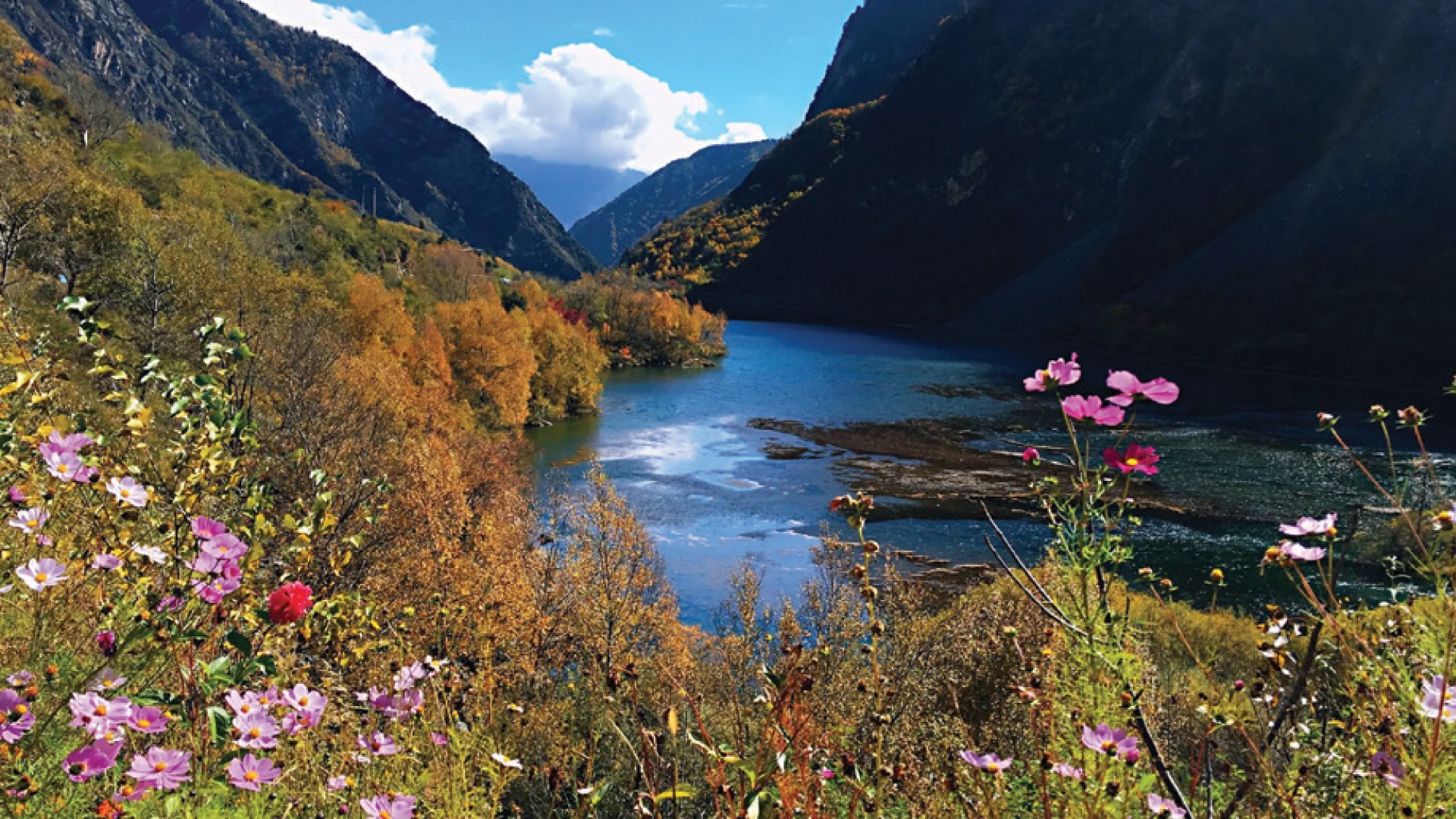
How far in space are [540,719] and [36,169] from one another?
30392 mm

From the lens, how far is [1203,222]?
356 ft

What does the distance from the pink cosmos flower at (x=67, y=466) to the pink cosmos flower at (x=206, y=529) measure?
0.32m

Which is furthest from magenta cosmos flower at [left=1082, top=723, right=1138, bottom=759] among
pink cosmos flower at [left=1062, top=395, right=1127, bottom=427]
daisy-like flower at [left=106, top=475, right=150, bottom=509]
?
daisy-like flower at [left=106, top=475, right=150, bottom=509]

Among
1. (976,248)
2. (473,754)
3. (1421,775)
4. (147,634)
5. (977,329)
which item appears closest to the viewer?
(1421,775)

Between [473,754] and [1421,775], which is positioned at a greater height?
[1421,775]

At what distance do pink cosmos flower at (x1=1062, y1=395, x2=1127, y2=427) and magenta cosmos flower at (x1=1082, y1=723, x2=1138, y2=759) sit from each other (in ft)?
2.51

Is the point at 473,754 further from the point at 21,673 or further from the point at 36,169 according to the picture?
the point at 36,169

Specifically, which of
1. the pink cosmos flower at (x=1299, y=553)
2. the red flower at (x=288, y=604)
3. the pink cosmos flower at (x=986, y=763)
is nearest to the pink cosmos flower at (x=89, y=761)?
the red flower at (x=288, y=604)

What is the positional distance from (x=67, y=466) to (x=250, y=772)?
1028mm

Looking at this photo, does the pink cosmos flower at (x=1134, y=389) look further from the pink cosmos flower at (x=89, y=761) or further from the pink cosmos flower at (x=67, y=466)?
the pink cosmos flower at (x=67, y=466)

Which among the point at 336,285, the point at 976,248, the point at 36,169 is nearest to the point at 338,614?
the point at 36,169

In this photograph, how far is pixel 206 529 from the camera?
85.1 inches

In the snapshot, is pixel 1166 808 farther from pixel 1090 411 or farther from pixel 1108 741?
pixel 1090 411

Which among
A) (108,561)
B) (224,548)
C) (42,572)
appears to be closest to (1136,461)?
(224,548)
